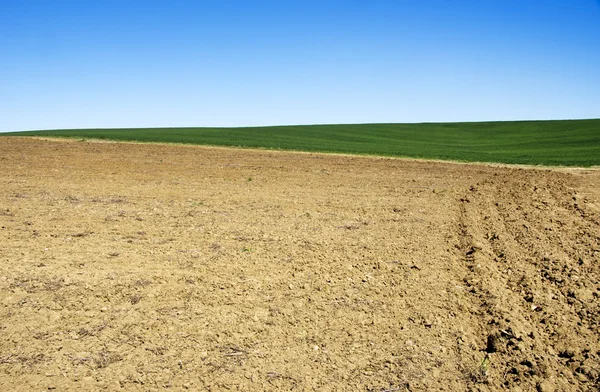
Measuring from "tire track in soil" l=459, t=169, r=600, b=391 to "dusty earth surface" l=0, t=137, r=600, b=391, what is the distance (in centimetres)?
2

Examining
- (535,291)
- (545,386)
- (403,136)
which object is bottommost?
(545,386)

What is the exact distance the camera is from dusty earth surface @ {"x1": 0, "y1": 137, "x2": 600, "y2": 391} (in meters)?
3.89

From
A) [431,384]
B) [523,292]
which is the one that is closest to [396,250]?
[523,292]

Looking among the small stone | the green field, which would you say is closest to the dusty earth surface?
the small stone

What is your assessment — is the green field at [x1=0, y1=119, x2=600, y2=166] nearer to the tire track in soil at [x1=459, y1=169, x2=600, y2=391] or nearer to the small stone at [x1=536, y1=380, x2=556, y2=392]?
the tire track in soil at [x1=459, y1=169, x2=600, y2=391]

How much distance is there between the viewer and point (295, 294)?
17.3 ft

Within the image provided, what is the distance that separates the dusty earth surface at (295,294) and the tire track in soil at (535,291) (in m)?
0.02

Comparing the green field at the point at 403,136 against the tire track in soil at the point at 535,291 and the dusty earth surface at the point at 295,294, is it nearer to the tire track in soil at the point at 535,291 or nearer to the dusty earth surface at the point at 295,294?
the tire track in soil at the point at 535,291

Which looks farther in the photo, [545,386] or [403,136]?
[403,136]

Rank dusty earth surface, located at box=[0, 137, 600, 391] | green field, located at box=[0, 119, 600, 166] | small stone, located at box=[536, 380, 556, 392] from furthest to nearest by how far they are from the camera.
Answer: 1. green field, located at box=[0, 119, 600, 166]
2. dusty earth surface, located at box=[0, 137, 600, 391]
3. small stone, located at box=[536, 380, 556, 392]

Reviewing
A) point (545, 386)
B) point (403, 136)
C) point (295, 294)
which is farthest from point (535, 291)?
point (403, 136)

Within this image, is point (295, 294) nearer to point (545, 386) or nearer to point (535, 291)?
point (545, 386)

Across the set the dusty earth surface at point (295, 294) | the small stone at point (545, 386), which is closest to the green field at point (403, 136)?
the dusty earth surface at point (295, 294)

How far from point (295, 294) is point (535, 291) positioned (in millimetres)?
2756
